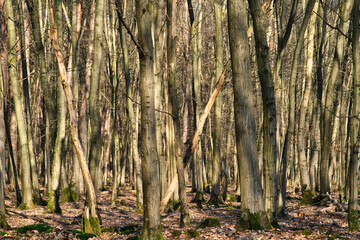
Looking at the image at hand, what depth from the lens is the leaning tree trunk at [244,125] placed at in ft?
22.5

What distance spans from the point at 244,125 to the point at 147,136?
183 cm

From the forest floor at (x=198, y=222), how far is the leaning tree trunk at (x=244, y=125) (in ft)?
1.28

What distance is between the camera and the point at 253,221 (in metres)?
6.94

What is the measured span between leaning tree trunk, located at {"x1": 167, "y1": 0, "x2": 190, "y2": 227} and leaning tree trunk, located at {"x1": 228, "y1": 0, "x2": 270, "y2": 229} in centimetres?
277

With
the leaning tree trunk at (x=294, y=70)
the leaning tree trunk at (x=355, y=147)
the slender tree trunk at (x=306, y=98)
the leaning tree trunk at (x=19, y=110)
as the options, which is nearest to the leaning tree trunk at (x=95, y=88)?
the leaning tree trunk at (x=19, y=110)

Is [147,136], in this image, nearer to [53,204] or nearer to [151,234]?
[151,234]

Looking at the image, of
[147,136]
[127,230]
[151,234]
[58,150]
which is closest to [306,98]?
[127,230]

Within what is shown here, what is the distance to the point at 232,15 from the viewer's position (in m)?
7.00

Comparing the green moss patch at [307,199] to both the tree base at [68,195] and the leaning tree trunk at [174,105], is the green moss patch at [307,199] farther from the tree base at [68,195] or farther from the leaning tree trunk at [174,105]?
the tree base at [68,195]

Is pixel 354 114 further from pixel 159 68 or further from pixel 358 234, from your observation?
pixel 159 68

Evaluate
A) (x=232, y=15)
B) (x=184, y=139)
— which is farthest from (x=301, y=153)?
(x=232, y=15)

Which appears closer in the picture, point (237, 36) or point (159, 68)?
point (237, 36)

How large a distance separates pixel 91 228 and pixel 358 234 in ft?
19.0

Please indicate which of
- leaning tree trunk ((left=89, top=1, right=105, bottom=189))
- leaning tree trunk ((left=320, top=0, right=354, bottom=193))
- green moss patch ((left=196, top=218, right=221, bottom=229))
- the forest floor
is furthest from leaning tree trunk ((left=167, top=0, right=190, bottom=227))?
leaning tree trunk ((left=320, top=0, right=354, bottom=193))
